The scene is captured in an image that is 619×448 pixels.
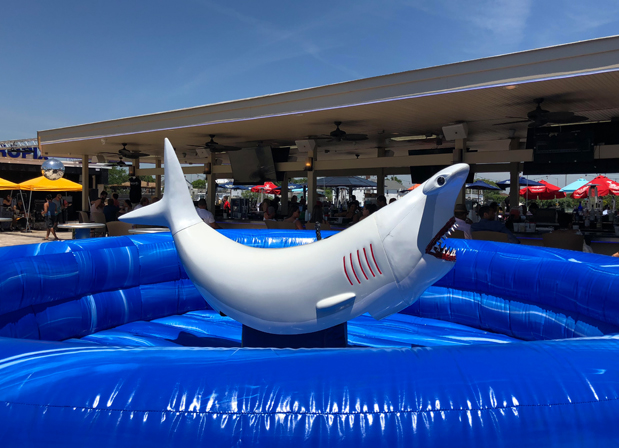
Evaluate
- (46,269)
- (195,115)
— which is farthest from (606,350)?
(195,115)

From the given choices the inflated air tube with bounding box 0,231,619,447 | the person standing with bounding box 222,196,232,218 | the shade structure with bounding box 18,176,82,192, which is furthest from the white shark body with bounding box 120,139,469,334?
the shade structure with bounding box 18,176,82,192

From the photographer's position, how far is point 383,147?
12.6 m

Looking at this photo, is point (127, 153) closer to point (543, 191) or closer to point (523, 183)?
point (523, 183)

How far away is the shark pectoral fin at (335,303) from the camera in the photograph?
217cm

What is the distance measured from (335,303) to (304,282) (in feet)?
0.62

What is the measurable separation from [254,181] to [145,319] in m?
7.86

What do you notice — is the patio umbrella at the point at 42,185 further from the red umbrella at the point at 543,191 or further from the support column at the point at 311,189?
the red umbrella at the point at 543,191

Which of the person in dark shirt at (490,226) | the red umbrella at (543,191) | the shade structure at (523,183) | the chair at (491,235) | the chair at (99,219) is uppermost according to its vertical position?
the shade structure at (523,183)

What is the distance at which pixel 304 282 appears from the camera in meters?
2.24

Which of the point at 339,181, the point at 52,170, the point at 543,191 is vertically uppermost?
the point at 339,181

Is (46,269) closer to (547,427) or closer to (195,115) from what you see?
(547,427)

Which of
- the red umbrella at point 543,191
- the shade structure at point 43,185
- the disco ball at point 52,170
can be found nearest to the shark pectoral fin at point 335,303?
the disco ball at point 52,170

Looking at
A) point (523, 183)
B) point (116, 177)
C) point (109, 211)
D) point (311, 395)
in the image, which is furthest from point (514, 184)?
point (116, 177)

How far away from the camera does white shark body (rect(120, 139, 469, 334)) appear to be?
208cm
